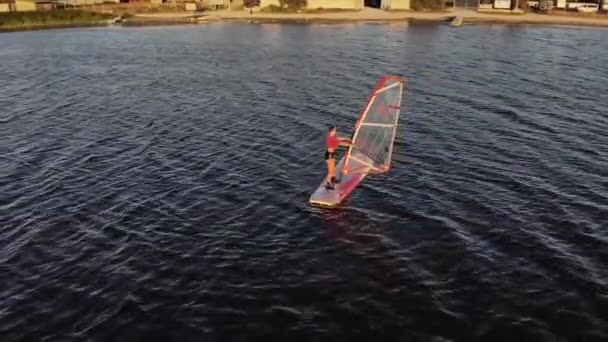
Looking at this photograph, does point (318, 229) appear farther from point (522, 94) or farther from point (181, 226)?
point (522, 94)

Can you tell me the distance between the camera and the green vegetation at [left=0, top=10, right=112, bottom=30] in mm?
130500

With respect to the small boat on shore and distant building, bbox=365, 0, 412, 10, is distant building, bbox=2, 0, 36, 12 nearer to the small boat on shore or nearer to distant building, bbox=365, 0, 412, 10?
distant building, bbox=365, 0, 412, 10

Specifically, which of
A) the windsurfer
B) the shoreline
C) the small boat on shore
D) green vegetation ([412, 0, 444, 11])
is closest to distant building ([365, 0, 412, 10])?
green vegetation ([412, 0, 444, 11])

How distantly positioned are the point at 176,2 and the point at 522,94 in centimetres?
→ 11952

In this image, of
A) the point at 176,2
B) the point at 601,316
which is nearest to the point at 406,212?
the point at 601,316

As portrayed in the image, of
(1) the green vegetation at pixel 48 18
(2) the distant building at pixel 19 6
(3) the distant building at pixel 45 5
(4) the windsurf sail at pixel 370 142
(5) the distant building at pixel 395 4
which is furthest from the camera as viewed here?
(5) the distant building at pixel 395 4

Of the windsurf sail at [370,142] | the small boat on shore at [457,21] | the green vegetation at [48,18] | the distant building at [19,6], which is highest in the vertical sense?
the distant building at [19,6]

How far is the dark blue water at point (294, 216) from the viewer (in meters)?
23.1

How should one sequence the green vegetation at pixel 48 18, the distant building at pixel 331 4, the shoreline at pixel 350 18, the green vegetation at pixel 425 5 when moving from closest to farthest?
the shoreline at pixel 350 18 < the green vegetation at pixel 48 18 < the green vegetation at pixel 425 5 < the distant building at pixel 331 4

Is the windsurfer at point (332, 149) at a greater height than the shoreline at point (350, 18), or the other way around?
the shoreline at point (350, 18)

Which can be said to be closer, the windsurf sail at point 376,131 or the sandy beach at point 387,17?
the windsurf sail at point 376,131

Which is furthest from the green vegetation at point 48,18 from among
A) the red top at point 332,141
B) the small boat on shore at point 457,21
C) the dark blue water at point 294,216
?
the red top at point 332,141

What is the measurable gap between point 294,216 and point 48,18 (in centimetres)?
12634

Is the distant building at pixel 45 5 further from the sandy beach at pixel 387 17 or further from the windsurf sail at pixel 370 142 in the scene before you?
the windsurf sail at pixel 370 142
